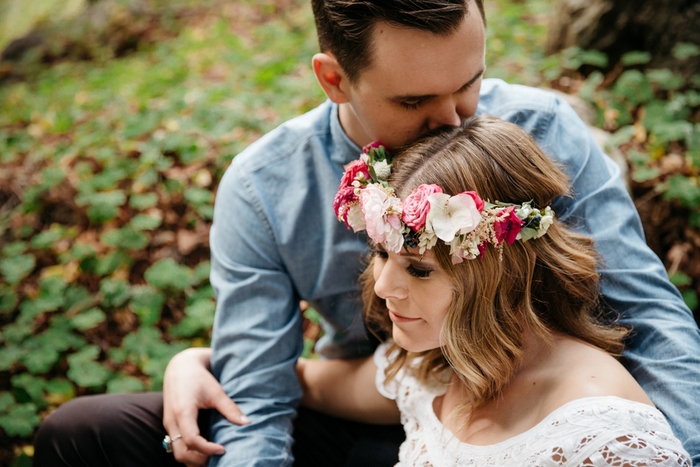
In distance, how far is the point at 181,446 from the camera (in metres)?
1.93

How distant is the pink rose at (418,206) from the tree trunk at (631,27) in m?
3.09

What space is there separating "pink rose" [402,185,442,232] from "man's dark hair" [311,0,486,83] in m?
0.51

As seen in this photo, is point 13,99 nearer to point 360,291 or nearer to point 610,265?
point 360,291

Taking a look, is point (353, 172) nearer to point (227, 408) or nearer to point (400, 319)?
point (400, 319)

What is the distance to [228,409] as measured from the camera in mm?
1962

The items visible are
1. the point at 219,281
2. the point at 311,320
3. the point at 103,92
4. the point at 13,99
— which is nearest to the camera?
the point at 219,281

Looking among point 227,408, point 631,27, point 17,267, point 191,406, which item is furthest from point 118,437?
point 631,27

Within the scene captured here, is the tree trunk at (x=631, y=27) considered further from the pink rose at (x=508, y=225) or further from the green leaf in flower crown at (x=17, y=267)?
the green leaf in flower crown at (x=17, y=267)

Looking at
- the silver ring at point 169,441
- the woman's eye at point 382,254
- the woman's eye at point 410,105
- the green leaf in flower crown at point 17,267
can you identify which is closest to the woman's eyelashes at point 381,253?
the woman's eye at point 382,254

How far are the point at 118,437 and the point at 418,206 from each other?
4.47 feet

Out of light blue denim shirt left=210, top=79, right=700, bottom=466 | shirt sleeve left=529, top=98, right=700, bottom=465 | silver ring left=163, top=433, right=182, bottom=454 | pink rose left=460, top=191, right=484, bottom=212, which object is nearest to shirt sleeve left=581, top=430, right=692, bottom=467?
shirt sleeve left=529, top=98, right=700, bottom=465

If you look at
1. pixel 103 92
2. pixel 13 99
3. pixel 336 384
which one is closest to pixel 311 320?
pixel 336 384

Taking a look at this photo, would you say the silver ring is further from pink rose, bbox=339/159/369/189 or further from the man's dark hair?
the man's dark hair

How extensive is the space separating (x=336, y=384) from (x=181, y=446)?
60 centimetres
